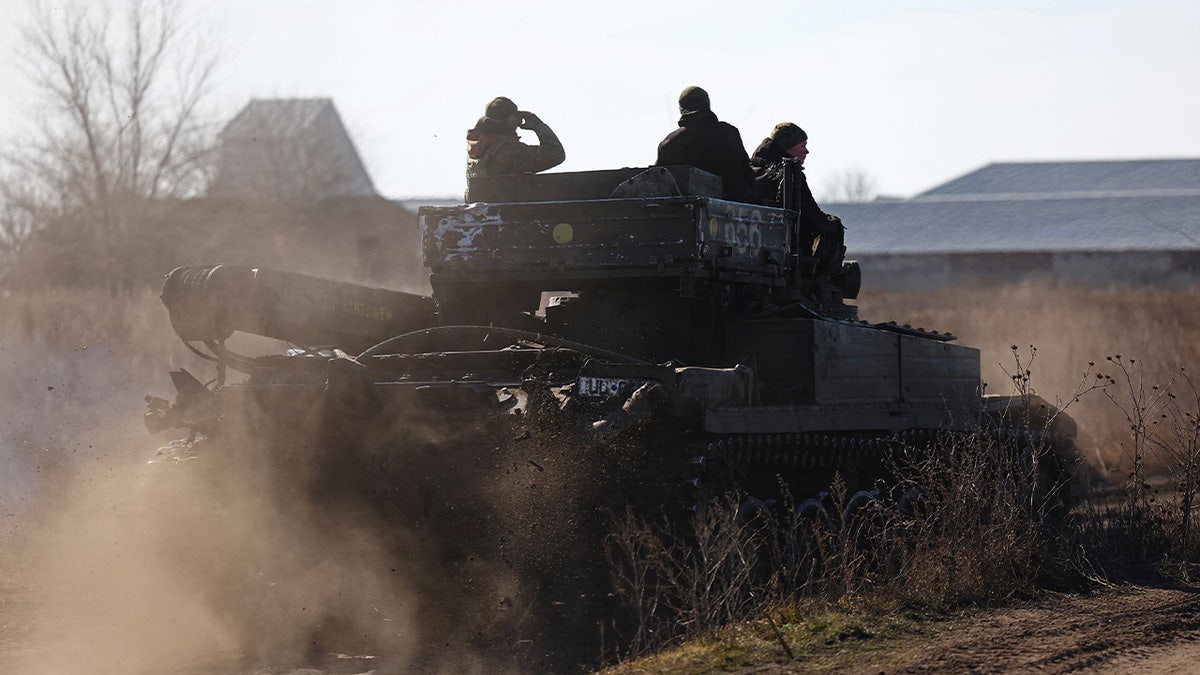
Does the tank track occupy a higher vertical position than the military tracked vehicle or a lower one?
lower

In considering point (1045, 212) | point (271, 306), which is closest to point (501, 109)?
point (271, 306)

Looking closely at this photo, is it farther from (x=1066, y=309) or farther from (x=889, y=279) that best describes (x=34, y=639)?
(x=889, y=279)

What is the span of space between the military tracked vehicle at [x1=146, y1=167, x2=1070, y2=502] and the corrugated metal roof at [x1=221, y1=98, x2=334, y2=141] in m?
→ 28.6

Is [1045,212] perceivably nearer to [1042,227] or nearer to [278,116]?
[1042,227]

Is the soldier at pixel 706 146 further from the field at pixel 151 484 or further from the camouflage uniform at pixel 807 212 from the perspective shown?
the field at pixel 151 484

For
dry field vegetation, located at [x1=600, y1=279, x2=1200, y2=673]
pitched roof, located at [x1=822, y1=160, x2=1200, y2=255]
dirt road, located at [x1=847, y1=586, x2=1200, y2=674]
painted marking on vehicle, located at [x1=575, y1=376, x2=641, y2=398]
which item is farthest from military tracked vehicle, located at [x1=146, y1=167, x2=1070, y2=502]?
pitched roof, located at [x1=822, y1=160, x2=1200, y2=255]

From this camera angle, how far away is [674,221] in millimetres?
10445

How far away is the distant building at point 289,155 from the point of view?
37844 millimetres

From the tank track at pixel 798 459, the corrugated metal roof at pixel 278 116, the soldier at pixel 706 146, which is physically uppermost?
the corrugated metal roof at pixel 278 116

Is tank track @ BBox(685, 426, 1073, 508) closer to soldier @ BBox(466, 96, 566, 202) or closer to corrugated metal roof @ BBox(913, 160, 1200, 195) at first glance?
soldier @ BBox(466, 96, 566, 202)

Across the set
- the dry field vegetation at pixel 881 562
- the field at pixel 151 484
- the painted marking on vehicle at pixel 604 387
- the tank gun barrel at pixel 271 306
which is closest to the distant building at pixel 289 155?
the field at pixel 151 484

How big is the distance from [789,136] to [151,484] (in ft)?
18.9

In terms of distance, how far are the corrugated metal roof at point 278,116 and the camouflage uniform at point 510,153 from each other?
27571mm

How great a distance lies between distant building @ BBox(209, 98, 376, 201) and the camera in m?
37.8
